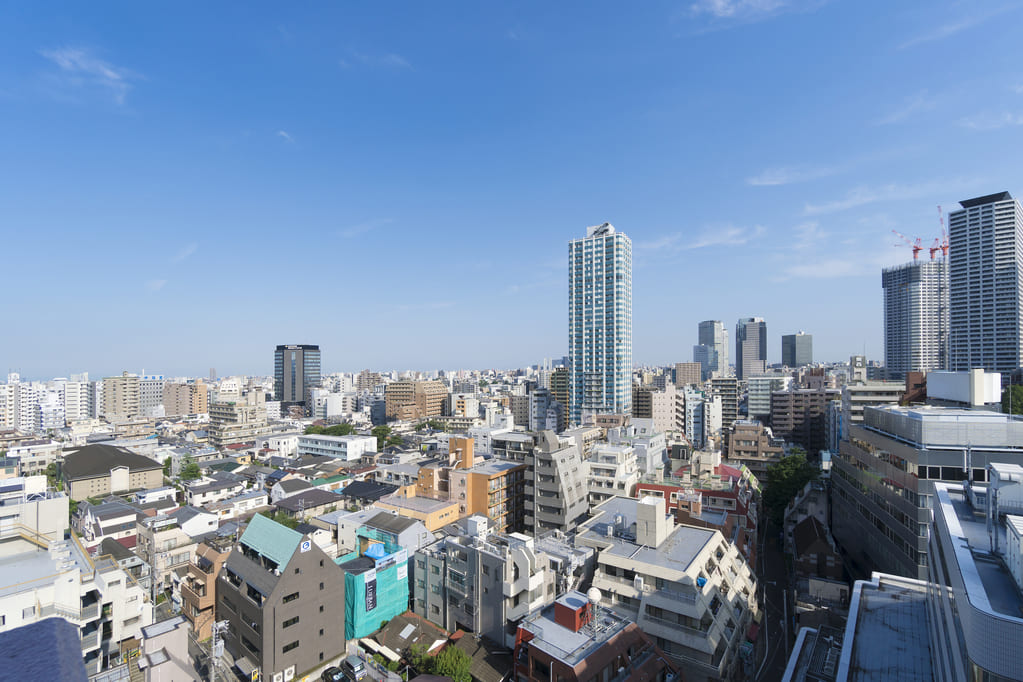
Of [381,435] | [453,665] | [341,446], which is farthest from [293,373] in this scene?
[453,665]

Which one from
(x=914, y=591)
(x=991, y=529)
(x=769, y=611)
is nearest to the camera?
(x=991, y=529)

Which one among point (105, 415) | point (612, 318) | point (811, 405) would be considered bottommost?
point (105, 415)

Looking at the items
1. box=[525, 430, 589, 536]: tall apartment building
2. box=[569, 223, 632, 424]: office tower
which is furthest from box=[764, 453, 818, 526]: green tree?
box=[569, 223, 632, 424]: office tower

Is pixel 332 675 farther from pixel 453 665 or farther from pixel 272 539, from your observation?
pixel 272 539

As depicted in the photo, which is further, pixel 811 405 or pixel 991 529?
pixel 811 405

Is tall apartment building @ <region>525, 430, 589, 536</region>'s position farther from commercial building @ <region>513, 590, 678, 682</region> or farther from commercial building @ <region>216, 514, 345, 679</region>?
commercial building @ <region>216, 514, 345, 679</region>

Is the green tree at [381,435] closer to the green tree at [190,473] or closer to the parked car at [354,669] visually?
the green tree at [190,473]

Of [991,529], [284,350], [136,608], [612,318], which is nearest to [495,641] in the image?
[136,608]

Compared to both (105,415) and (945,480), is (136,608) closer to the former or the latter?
(945,480)
